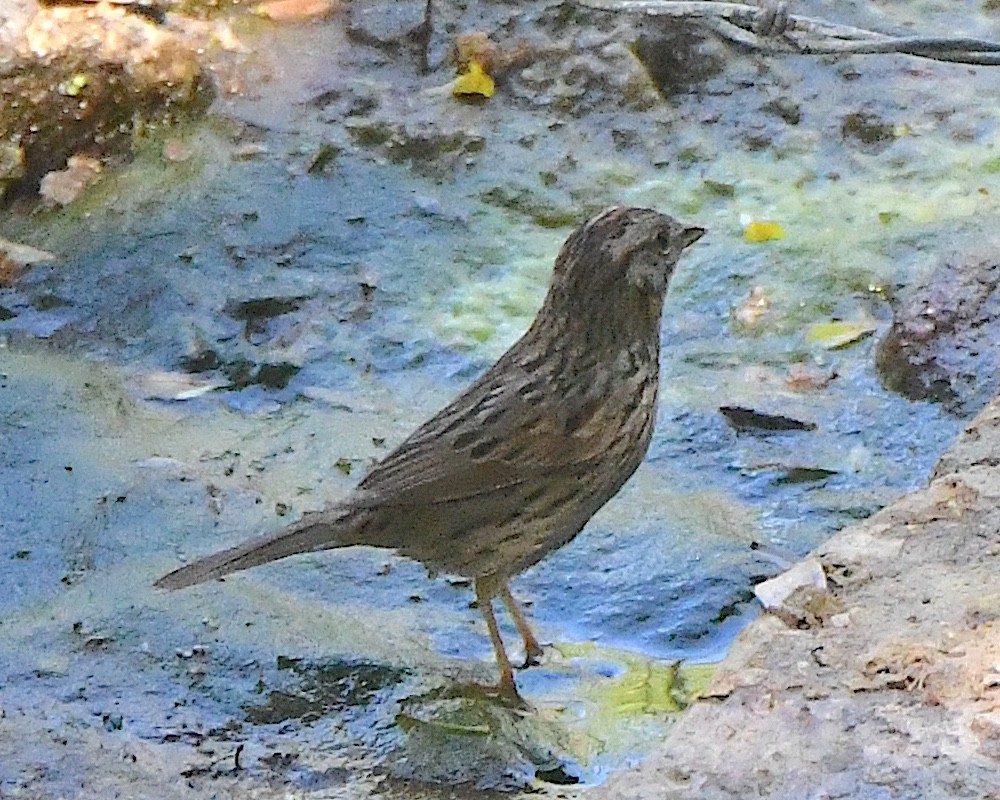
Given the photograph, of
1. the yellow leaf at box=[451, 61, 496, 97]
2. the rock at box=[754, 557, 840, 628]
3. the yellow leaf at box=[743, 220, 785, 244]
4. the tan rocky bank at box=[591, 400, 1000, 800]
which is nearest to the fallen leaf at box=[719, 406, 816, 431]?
the yellow leaf at box=[743, 220, 785, 244]

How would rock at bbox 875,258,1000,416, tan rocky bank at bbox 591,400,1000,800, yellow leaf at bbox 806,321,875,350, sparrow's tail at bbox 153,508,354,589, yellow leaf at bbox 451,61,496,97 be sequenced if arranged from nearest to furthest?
1. tan rocky bank at bbox 591,400,1000,800
2. sparrow's tail at bbox 153,508,354,589
3. rock at bbox 875,258,1000,416
4. yellow leaf at bbox 806,321,875,350
5. yellow leaf at bbox 451,61,496,97

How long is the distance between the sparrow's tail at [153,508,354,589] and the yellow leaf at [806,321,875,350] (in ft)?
7.43

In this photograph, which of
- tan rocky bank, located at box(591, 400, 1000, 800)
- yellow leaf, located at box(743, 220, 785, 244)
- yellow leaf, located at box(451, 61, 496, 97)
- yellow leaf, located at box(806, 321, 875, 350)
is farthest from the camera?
yellow leaf, located at box(451, 61, 496, 97)

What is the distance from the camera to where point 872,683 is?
329 cm

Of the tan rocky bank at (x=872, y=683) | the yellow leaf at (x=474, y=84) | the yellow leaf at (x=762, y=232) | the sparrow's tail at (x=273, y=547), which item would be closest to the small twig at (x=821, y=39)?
the tan rocky bank at (x=872, y=683)

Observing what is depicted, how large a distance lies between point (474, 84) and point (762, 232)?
165 cm

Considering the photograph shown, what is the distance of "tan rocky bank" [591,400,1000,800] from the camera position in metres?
3.01

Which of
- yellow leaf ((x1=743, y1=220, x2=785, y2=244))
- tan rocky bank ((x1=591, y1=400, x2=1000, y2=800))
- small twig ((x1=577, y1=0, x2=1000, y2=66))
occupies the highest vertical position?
small twig ((x1=577, y1=0, x2=1000, y2=66))

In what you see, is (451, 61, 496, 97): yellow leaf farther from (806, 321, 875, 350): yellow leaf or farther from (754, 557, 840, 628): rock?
(754, 557, 840, 628): rock

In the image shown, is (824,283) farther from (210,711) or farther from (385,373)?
(210,711)

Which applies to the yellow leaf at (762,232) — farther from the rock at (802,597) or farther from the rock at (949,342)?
the rock at (802,597)

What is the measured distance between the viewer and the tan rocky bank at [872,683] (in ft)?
9.89

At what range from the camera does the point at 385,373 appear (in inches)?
238

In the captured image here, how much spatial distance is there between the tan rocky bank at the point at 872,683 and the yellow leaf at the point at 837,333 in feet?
6.85
